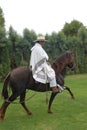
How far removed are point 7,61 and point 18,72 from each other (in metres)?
11.5

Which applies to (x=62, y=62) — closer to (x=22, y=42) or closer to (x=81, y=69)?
(x=22, y=42)

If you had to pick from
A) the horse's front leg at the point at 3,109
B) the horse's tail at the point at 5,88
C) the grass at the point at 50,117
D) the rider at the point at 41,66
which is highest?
the rider at the point at 41,66

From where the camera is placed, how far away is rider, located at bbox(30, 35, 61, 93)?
809 centimetres

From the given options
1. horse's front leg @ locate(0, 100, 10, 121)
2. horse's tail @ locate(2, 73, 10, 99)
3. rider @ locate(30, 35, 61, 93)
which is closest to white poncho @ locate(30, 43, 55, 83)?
rider @ locate(30, 35, 61, 93)

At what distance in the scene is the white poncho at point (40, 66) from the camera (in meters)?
8.09

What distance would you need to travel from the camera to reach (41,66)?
8.21 meters

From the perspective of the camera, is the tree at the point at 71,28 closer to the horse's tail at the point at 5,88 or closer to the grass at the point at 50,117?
the grass at the point at 50,117

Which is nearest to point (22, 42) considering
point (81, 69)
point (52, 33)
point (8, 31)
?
point (8, 31)

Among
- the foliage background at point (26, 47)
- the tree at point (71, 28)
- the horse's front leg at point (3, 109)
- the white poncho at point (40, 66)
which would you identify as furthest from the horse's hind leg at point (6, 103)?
the tree at point (71, 28)

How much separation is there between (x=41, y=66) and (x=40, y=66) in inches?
1.1

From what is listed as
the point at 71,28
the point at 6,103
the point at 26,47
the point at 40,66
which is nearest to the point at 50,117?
the point at 6,103

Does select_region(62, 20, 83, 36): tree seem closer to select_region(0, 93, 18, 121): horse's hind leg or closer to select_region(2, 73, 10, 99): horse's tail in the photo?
select_region(2, 73, 10, 99): horse's tail

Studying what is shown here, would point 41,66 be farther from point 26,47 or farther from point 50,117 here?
point 26,47

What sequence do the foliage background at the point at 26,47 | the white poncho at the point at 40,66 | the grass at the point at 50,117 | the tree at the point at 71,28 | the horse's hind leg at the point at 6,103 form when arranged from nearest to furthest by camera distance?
the grass at the point at 50,117
the horse's hind leg at the point at 6,103
the white poncho at the point at 40,66
the foliage background at the point at 26,47
the tree at the point at 71,28
